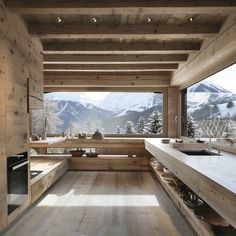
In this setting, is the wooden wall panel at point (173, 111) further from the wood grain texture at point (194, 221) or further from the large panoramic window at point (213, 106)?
the wood grain texture at point (194, 221)

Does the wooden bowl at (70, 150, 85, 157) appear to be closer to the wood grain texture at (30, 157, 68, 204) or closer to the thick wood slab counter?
the wood grain texture at (30, 157, 68, 204)

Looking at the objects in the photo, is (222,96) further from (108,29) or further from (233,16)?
(108,29)

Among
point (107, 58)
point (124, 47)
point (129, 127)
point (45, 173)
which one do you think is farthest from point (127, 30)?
point (129, 127)

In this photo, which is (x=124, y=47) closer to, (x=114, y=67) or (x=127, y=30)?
(x=127, y=30)

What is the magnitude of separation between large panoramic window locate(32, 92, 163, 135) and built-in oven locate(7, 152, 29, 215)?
3.89 metres

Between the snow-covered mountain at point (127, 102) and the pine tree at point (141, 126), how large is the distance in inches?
11.1

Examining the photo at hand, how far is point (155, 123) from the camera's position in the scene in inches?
288

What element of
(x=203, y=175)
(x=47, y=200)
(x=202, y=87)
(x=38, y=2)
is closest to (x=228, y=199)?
(x=203, y=175)

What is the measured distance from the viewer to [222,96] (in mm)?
4359

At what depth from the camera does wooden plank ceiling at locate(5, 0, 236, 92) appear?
2.79m

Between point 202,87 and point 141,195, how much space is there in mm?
2462

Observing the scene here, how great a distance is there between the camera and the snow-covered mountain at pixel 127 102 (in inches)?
292

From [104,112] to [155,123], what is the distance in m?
1.47

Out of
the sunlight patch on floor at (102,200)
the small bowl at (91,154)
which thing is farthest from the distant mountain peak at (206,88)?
the small bowl at (91,154)
